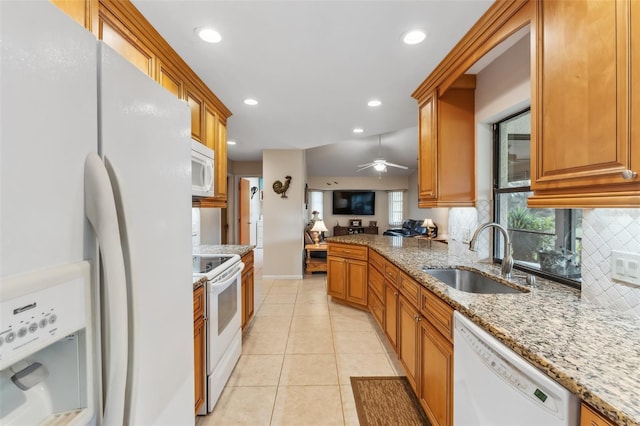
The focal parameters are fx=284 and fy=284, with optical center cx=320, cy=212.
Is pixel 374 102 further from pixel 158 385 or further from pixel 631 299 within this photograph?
pixel 158 385

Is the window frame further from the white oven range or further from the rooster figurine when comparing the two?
the white oven range

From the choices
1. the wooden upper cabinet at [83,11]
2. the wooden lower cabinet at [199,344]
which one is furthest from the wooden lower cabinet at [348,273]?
the wooden upper cabinet at [83,11]

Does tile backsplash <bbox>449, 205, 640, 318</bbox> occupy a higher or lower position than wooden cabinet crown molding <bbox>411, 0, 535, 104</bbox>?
lower

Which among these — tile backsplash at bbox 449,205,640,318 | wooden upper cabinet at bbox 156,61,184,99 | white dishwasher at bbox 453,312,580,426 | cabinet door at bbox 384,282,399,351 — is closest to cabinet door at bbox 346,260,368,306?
cabinet door at bbox 384,282,399,351

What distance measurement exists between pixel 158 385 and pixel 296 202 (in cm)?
452

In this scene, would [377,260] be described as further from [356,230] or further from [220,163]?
[356,230]

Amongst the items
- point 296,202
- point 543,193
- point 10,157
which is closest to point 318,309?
point 296,202

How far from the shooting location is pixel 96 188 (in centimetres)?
56

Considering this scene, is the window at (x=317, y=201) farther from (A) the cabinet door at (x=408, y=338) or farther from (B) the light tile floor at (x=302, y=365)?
(A) the cabinet door at (x=408, y=338)

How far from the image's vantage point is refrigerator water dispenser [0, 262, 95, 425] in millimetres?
420

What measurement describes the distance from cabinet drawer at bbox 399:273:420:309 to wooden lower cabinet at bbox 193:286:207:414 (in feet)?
4.48

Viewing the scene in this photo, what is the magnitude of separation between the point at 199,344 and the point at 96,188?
150 cm

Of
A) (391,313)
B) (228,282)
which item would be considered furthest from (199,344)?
(391,313)

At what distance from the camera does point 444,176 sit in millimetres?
2443
